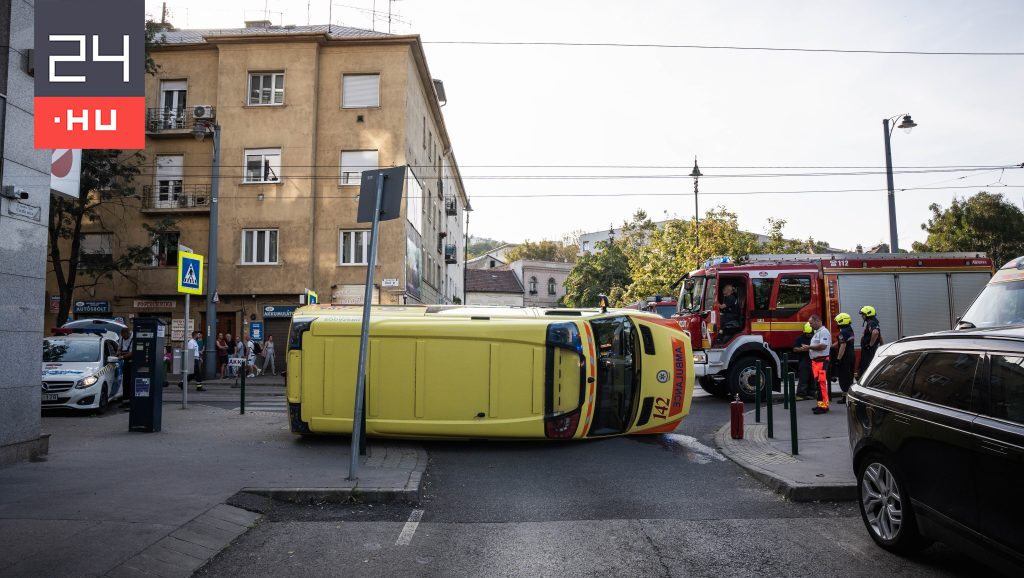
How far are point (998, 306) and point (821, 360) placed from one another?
439 cm

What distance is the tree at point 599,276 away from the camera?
224 ft

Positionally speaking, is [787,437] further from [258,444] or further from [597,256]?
[597,256]

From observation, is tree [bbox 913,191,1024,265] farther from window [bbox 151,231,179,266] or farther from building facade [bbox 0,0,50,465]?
building facade [bbox 0,0,50,465]

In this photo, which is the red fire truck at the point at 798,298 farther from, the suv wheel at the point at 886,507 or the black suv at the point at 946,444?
the suv wheel at the point at 886,507

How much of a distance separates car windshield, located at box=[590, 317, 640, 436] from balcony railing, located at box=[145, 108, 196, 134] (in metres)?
26.6

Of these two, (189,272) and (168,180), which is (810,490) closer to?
(189,272)

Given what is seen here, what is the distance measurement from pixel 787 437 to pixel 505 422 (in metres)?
3.92

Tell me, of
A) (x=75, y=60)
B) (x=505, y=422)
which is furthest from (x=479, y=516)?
(x=75, y=60)

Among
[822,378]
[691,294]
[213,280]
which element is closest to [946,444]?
[822,378]

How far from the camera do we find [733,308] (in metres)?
15.4

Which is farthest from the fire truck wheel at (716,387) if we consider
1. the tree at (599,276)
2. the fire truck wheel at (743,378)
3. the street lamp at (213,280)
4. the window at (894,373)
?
the tree at (599,276)

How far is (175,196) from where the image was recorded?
3080cm

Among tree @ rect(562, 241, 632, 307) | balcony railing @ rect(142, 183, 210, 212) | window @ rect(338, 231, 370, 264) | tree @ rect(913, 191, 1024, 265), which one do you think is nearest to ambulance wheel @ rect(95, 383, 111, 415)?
window @ rect(338, 231, 370, 264)

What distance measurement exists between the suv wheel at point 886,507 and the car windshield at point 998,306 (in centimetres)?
387
